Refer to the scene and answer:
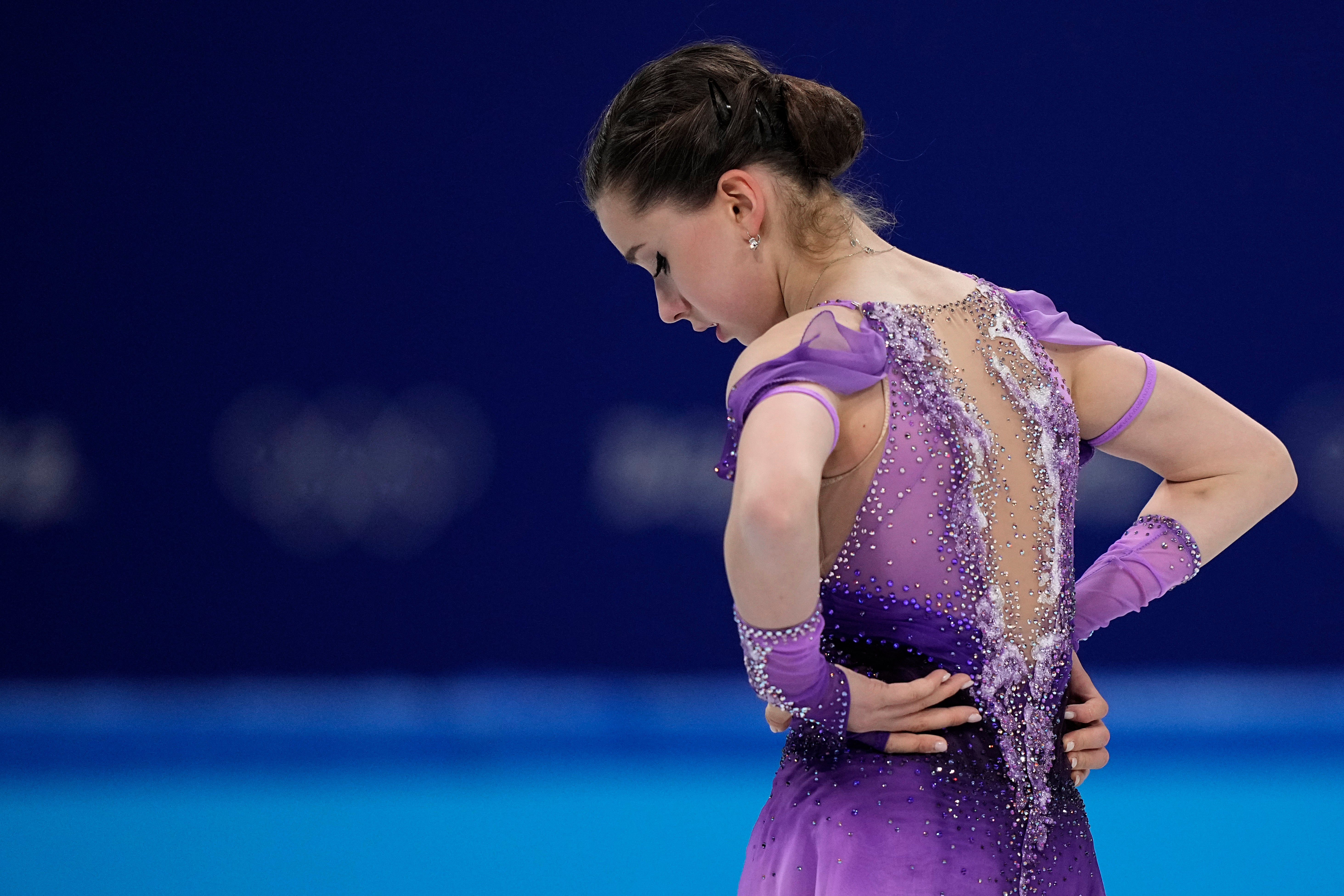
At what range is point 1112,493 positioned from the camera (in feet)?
13.3

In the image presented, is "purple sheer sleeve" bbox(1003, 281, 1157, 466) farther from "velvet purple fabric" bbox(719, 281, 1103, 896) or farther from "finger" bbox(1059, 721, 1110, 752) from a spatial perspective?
"finger" bbox(1059, 721, 1110, 752)

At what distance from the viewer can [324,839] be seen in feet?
10.5

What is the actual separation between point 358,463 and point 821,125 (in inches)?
126

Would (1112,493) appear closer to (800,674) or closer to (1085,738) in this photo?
(1085,738)

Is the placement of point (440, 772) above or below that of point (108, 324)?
below

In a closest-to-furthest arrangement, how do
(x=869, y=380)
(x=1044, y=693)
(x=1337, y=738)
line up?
(x=869, y=380) → (x=1044, y=693) → (x=1337, y=738)

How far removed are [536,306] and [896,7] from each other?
1.53 meters

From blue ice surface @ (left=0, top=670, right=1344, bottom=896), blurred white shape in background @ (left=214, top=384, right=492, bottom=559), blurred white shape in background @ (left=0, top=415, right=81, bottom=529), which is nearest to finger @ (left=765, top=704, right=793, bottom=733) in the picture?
blue ice surface @ (left=0, top=670, right=1344, bottom=896)

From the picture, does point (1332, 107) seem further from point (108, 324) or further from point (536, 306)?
point (108, 324)

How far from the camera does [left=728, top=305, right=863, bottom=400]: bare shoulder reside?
3.20 feet

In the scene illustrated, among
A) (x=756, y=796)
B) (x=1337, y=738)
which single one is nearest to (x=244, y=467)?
(x=756, y=796)

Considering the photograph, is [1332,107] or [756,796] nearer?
[756,796]

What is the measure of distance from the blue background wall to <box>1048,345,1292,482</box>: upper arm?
2.87 meters

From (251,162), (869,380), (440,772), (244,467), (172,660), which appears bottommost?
(869,380)
